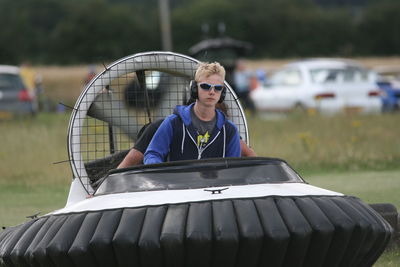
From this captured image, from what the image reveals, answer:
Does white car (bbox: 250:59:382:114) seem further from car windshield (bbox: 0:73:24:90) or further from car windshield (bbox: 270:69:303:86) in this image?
car windshield (bbox: 0:73:24:90)

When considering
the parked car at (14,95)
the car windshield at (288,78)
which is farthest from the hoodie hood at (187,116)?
the car windshield at (288,78)

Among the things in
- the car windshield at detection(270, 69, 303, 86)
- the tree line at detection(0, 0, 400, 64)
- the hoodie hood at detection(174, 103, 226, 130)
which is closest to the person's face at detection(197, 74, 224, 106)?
Answer: the hoodie hood at detection(174, 103, 226, 130)

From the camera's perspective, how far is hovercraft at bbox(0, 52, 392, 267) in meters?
4.93

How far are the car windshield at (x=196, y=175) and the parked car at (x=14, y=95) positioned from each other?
1536cm

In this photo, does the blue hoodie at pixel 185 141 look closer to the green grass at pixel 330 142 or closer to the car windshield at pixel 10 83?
the green grass at pixel 330 142

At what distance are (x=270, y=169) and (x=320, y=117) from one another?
10888 millimetres

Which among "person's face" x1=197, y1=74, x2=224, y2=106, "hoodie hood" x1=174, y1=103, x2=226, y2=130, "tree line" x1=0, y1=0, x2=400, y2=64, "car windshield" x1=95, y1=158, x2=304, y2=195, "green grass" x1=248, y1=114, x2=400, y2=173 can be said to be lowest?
"green grass" x1=248, y1=114, x2=400, y2=173

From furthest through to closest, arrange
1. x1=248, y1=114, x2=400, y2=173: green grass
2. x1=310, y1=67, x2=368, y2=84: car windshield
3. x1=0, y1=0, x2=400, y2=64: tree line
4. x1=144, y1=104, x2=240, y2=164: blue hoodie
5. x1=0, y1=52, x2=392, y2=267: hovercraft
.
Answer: x1=0, y1=0, x2=400, y2=64: tree line < x1=310, y1=67, x2=368, y2=84: car windshield < x1=248, y1=114, x2=400, y2=173: green grass < x1=144, y1=104, x2=240, y2=164: blue hoodie < x1=0, y1=52, x2=392, y2=267: hovercraft

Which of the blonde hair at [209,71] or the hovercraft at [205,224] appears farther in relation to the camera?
the blonde hair at [209,71]

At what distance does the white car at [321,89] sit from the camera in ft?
70.9

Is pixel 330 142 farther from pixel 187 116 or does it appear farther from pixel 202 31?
pixel 202 31

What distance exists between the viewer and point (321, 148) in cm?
1254

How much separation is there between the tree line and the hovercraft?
5995 centimetres

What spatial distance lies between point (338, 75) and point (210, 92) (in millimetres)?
16837
